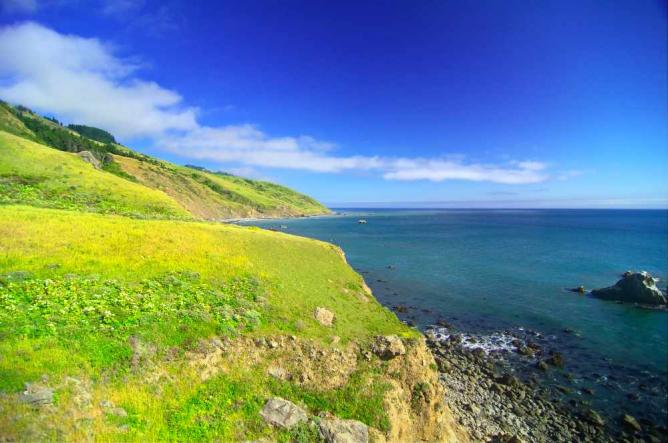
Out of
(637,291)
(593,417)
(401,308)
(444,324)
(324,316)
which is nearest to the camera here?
(593,417)

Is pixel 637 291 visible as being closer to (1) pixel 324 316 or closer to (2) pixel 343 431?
(1) pixel 324 316

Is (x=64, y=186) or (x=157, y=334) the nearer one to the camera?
(x=157, y=334)

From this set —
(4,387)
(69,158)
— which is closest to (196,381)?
(4,387)

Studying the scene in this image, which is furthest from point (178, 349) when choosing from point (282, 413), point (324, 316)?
point (324, 316)

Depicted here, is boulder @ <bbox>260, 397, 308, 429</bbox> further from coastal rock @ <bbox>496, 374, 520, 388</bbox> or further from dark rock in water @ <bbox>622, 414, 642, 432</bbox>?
dark rock in water @ <bbox>622, 414, 642, 432</bbox>

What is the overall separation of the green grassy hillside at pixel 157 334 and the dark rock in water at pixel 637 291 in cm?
4588

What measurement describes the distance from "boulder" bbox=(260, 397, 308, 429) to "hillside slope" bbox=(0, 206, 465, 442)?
34cm

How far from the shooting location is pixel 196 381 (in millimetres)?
15938

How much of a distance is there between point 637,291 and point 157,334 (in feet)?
210

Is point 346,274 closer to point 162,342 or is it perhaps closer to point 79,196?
point 162,342

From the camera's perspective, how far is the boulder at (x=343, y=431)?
1516 cm

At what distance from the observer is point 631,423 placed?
23.5m

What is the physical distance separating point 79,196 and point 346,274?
188ft

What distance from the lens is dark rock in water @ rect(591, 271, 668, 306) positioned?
46688mm
